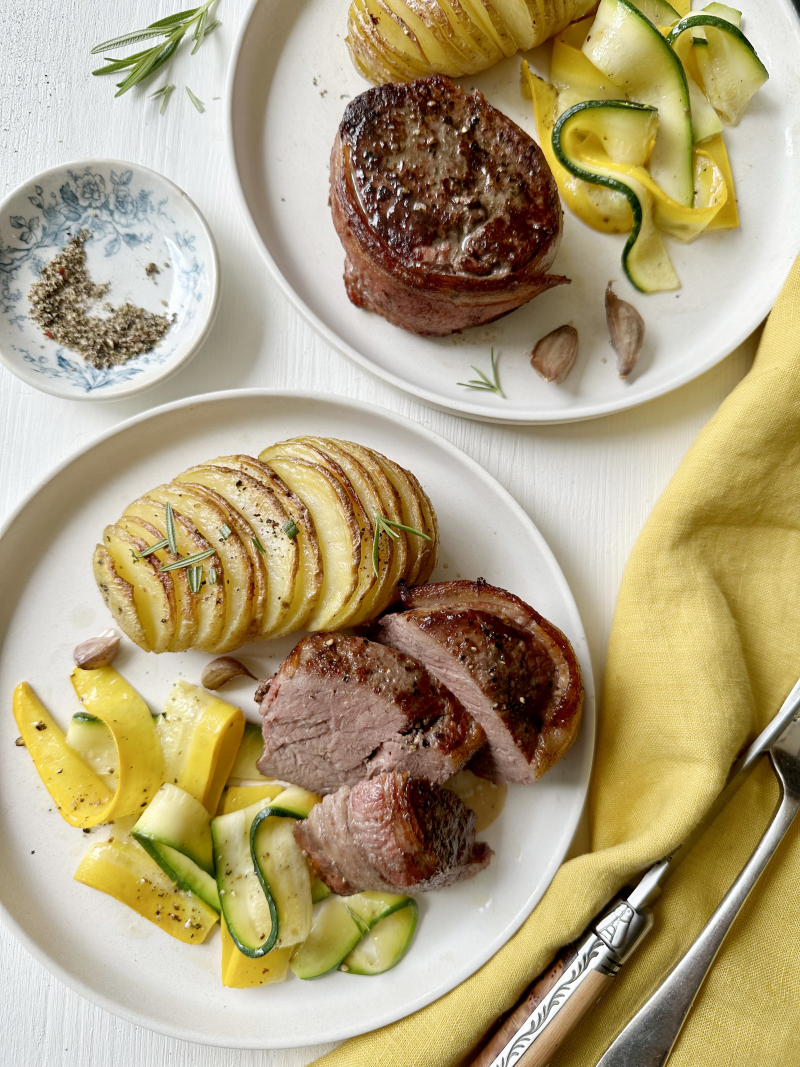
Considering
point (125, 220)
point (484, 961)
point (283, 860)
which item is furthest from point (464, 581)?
point (125, 220)

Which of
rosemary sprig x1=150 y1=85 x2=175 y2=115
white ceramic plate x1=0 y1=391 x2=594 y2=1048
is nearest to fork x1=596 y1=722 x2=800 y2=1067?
white ceramic plate x1=0 y1=391 x2=594 y2=1048

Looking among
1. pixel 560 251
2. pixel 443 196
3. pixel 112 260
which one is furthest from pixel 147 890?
pixel 560 251

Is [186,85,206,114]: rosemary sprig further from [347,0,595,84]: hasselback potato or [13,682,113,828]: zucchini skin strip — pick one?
[13,682,113,828]: zucchini skin strip

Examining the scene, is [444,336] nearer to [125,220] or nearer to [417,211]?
[417,211]

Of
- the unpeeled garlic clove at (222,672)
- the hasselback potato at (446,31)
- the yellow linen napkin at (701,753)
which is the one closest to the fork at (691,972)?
the yellow linen napkin at (701,753)

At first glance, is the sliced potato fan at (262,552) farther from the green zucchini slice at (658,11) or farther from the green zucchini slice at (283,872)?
the green zucchini slice at (658,11)
